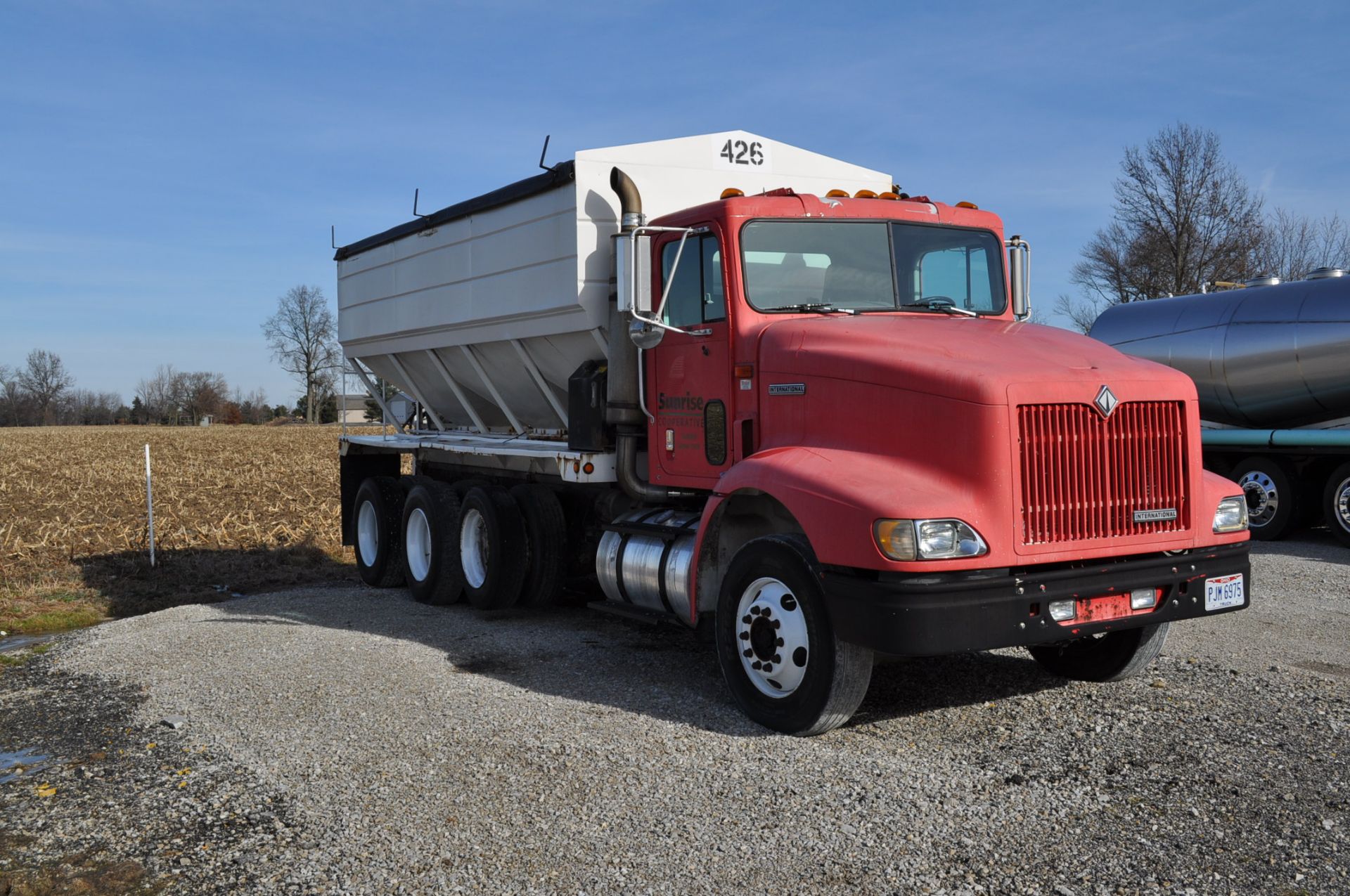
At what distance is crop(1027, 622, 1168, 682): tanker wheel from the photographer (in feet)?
22.2

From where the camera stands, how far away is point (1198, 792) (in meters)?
5.04

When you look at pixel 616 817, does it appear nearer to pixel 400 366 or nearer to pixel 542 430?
pixel 542 430

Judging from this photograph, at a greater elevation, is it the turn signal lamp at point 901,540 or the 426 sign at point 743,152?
the 426 sign at point 743,152

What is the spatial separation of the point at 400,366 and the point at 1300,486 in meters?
10.6

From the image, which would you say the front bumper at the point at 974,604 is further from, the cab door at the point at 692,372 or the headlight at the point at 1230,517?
the cab door at the point at 692,372

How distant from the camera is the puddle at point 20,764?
5832 millimetres

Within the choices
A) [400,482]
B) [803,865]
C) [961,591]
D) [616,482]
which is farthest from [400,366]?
[803,865]

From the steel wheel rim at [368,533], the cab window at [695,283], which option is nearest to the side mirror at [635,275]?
the cab window at [695,283]

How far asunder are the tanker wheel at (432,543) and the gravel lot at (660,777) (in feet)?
7.99

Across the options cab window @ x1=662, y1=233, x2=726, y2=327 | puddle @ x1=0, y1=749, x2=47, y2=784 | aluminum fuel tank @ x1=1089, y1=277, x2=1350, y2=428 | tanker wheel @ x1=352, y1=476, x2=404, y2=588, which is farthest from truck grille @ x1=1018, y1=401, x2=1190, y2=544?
aluminum fuel tank @ x1=1089, y1=277, x2=1350, y2=428

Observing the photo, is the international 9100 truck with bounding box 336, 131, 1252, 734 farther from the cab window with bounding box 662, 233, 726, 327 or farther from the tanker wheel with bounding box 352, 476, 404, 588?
the tanker wheel with bounding box 352, 476, 404, 588

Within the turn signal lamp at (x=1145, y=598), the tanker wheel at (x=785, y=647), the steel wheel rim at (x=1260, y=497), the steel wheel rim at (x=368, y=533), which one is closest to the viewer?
the tanker wheel at (x=785, y=647)

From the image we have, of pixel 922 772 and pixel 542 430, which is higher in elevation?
pixel 542 430

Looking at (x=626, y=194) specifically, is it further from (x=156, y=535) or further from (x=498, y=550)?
(x=156, y=535)
